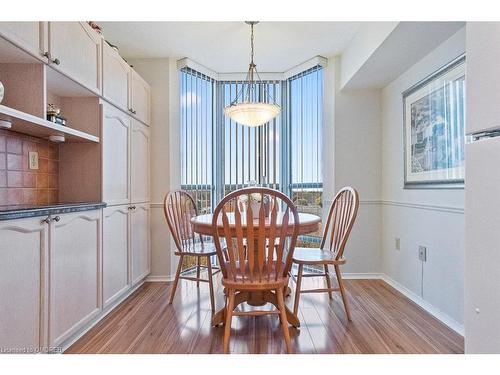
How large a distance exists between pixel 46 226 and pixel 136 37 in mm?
2114

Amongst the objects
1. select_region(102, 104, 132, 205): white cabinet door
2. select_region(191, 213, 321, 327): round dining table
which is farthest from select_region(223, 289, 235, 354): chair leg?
select_region(102, 104, 132, 205): white cabinet door

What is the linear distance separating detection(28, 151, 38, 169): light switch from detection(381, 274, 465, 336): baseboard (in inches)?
120

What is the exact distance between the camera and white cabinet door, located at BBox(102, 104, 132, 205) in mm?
2330

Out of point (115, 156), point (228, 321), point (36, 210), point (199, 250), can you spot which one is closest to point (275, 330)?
point (228, 321)

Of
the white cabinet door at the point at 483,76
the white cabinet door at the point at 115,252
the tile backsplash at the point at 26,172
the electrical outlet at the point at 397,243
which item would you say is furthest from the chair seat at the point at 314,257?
the tile backsplash at the point at 26,172

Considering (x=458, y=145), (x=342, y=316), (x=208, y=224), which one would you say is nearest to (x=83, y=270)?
(x=208, y=224)

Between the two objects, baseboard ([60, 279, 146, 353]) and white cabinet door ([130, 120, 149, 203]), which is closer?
baseboard ([60, 279, 146, 353])

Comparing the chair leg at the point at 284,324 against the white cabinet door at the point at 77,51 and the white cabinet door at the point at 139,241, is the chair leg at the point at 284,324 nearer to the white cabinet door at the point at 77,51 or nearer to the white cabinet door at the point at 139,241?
the white cabinet door at the point at 139,241

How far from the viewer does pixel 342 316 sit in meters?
2.27

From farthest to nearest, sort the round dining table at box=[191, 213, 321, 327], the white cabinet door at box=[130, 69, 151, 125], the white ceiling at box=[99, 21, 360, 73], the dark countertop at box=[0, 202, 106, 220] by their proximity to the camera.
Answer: the white cabinet door at box=[130, 69, 151, 125]
the white ceiling at box=[99, 21, 360, 73]
the round dining table at box=[191, 213, 321, 327]
the dark countertop at box=[0, 202, 106, 220]

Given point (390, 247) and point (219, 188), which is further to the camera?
point (219, 188)

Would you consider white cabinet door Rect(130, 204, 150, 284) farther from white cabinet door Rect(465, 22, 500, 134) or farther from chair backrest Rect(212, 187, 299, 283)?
white cabinet door Rect(465, 22, 500, 134)

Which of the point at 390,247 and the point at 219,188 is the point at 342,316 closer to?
the point at 390,247
